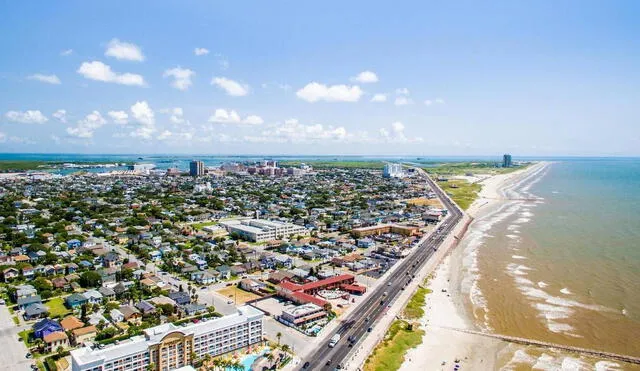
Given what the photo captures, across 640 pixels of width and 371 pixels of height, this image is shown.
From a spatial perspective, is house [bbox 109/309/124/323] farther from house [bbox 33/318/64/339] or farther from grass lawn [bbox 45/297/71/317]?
grass lawn [bbox 45/297/71/317]

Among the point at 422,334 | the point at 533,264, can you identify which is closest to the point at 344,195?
the point at 533,264

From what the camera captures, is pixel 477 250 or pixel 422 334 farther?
pixel 477 250

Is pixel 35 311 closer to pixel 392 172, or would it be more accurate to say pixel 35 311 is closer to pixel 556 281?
pixel 556 281

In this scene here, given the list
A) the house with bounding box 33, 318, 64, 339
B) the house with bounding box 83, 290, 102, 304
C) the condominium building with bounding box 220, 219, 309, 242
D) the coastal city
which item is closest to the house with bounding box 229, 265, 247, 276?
the coastal city

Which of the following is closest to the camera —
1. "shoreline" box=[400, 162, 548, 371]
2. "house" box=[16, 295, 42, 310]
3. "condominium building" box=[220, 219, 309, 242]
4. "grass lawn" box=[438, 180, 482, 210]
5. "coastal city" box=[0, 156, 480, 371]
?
"coastal city" box=[0, 156, 480, 371]

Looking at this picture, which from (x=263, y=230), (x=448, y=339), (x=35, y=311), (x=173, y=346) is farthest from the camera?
(x=263, y=230)

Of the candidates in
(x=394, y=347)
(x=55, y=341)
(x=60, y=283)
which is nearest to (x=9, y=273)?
(x=60, y=283)

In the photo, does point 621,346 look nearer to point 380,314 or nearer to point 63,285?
point 380,314
